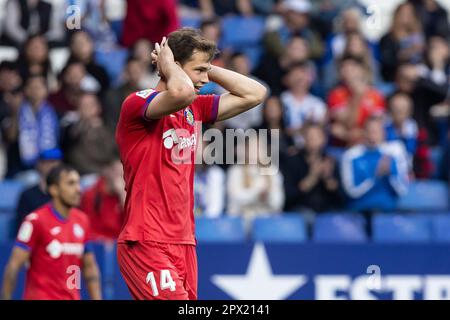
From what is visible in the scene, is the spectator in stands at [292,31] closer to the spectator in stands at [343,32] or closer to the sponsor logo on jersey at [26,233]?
the spectator in stands at [343,32]

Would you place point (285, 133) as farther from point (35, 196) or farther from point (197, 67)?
point (197, 67)

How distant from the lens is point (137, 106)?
6266 mm

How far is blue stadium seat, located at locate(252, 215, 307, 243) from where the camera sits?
11195 mm

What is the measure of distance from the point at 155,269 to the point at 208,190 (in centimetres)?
524

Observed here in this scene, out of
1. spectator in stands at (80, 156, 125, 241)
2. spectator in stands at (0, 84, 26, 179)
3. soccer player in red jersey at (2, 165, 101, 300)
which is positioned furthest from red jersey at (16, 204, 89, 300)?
spectator in stands at (0, 84, 26, 179)

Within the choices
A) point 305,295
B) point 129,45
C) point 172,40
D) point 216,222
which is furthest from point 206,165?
point 172,40

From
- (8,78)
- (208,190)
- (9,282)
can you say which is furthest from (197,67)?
(8,78)

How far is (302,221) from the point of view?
11.3 m

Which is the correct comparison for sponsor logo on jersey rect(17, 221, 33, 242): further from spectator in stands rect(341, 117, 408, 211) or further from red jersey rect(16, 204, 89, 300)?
spectator in stands rect(341, 117, 408, 211)

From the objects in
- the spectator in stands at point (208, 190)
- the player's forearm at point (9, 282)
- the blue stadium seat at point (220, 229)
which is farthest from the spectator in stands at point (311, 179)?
the player's forearm at point (9, 282)

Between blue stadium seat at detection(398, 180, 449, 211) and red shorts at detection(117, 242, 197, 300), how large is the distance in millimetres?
6082

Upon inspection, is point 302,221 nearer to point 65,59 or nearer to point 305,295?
point 305,295
